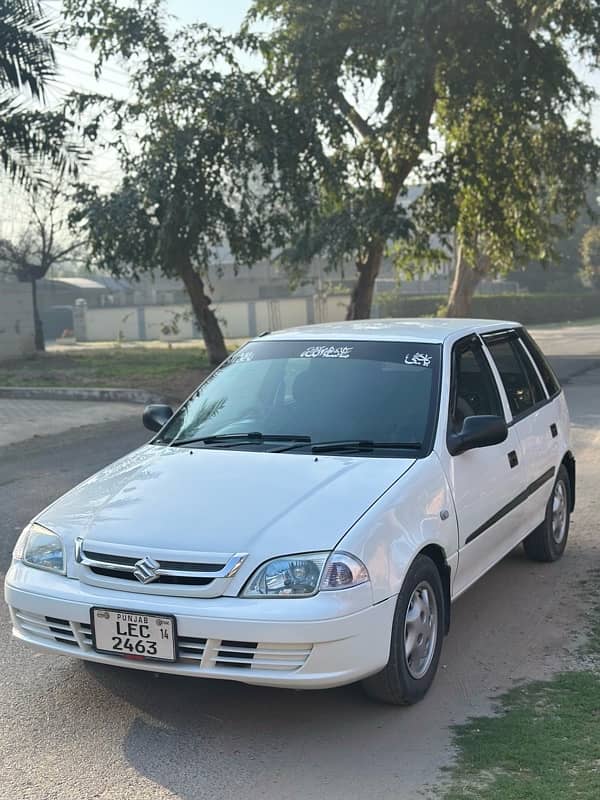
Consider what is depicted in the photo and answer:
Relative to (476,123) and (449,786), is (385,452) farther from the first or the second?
(476,123)

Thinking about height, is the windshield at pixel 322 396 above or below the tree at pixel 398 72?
below

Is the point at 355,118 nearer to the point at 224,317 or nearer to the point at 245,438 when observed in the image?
the point at 245,438

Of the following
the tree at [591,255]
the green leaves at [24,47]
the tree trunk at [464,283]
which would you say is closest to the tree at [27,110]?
the green leaves at [24,47]

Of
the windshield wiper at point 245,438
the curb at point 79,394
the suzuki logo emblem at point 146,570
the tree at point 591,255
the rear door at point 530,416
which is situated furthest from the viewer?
the tree at point 591,255

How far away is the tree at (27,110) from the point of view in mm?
17766

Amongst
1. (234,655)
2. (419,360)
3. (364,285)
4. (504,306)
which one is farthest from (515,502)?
(504,306)

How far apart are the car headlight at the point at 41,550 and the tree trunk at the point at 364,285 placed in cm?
1791

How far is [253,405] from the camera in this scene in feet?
17.9

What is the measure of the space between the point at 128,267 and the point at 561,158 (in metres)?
10.2

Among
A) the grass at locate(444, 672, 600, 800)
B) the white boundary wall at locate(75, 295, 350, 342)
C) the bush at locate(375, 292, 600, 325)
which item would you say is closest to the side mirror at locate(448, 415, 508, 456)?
the grass at locate(444, 672, 600, 800)

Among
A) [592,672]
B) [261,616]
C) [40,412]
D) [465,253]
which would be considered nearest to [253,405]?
[261,616]

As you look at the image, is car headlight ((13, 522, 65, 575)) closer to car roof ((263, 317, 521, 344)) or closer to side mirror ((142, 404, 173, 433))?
side mirror ((142, 404, 173, 433))

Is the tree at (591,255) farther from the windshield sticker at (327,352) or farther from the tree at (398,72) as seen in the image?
the windshield sticker at (327,352)

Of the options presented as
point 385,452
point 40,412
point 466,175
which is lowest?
point 40,412
